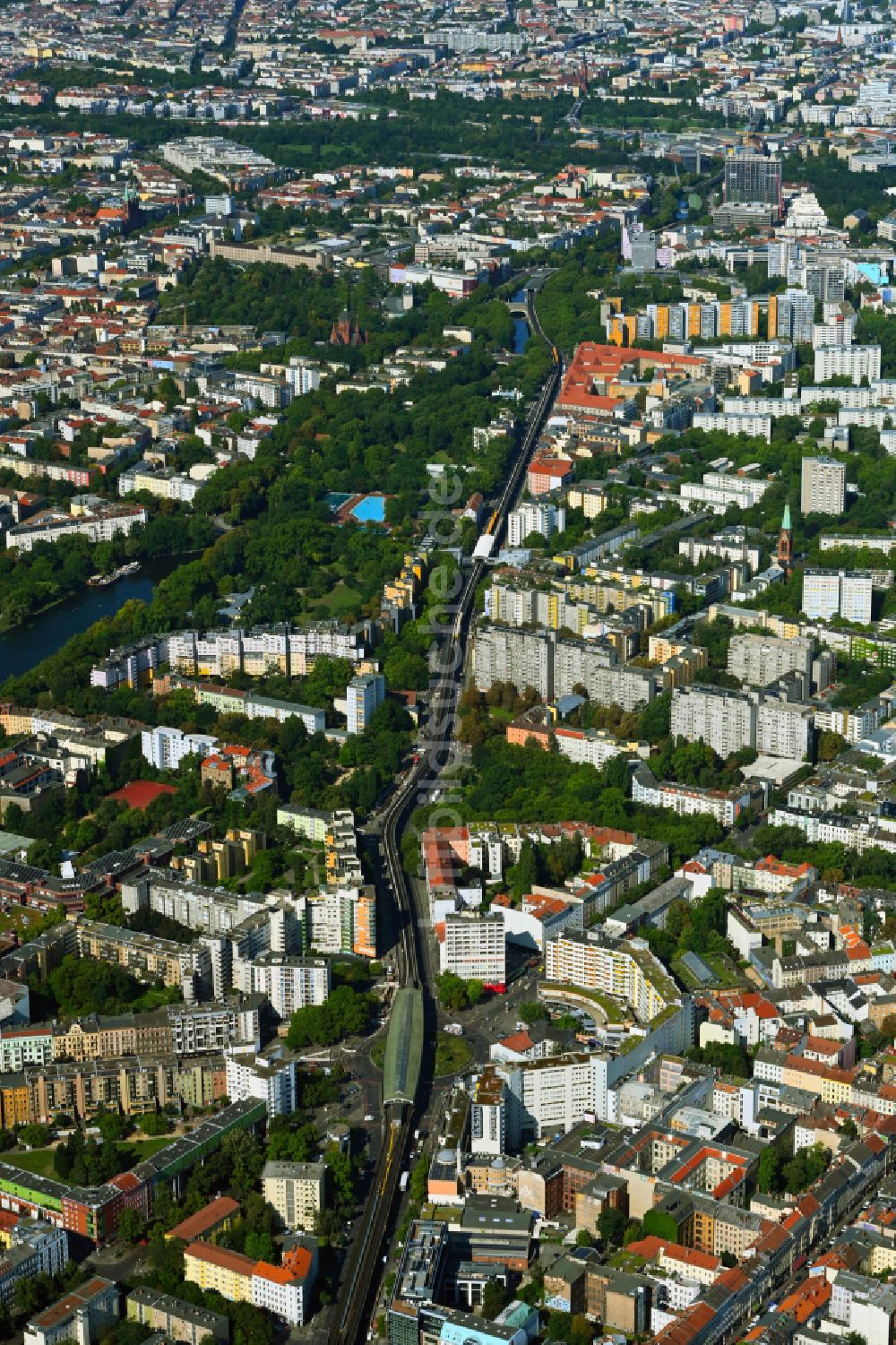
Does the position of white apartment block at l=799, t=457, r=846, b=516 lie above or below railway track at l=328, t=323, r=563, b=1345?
above

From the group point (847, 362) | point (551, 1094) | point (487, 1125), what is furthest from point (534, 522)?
point (487, 1125)

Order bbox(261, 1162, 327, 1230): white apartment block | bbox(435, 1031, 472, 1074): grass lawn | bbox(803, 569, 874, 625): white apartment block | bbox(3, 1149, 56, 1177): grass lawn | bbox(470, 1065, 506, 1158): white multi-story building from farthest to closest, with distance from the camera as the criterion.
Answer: bbox(803, 569, 874, 625): white apartment block
bbox(435, 1031, 472, 1074): grass lawn
bbox(3, 1149, 56, 1177): grass lawn
bbox(470, 1065, 506, 1158): white multi-story building
bbox(261, 1162, 327, 1230): white apartment block

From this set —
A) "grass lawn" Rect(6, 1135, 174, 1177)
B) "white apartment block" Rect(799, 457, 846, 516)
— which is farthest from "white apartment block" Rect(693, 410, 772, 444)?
"grass lawn" Rect(6, 1135, 174, 1177)

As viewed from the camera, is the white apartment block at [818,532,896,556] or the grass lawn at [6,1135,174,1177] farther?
the white apartment block at [818,532,896,556]

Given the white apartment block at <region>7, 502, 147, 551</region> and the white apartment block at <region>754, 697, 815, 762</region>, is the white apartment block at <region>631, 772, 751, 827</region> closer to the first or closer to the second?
the white apartment block at <region>754, 697, 815, 762</region>

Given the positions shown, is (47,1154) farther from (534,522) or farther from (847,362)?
(847,362)

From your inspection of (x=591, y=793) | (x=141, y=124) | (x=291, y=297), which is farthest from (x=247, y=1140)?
(x=141, y=124)

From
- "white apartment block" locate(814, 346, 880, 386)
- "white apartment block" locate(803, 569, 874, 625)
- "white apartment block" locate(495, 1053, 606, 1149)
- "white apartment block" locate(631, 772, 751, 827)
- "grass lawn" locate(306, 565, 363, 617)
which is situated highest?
"white apartment block" locate(814, 346, 880, 386)
